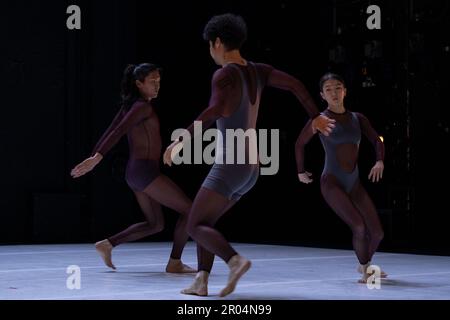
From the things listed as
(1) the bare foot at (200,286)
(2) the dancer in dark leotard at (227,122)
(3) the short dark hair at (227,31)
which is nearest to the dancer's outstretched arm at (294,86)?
(2) the dancer in dark leotard at (227,122)

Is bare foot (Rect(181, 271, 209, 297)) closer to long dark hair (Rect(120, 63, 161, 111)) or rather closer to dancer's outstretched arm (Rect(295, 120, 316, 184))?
dancer's outstretched arm (Rect(295, 120, 316, 184))

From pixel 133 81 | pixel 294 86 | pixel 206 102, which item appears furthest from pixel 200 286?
pixel 206 102

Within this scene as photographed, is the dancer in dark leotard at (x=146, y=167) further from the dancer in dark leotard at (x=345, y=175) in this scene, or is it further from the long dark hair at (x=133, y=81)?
the dancer in dark leotard at (x=345, y=175)

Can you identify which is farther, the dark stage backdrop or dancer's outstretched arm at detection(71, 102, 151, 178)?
the dark stage backdrop

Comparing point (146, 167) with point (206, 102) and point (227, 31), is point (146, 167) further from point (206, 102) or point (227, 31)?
point (206, 102)

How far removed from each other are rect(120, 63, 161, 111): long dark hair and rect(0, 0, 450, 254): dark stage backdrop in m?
3.83

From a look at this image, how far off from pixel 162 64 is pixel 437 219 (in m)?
3.88

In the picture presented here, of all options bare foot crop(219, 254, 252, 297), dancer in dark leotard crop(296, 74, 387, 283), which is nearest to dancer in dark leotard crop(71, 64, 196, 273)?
dancer in dark leotard crop(296, 74, 387, 283)

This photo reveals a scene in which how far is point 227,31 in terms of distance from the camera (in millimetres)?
A: 4676

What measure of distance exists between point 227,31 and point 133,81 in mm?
2088

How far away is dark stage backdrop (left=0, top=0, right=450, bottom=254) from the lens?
9.64 metres

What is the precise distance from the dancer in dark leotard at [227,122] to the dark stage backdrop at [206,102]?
506 cm

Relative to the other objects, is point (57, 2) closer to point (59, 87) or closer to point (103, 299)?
point (59, 87)

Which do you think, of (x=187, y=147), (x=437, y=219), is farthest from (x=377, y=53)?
(x=187, y=147)
